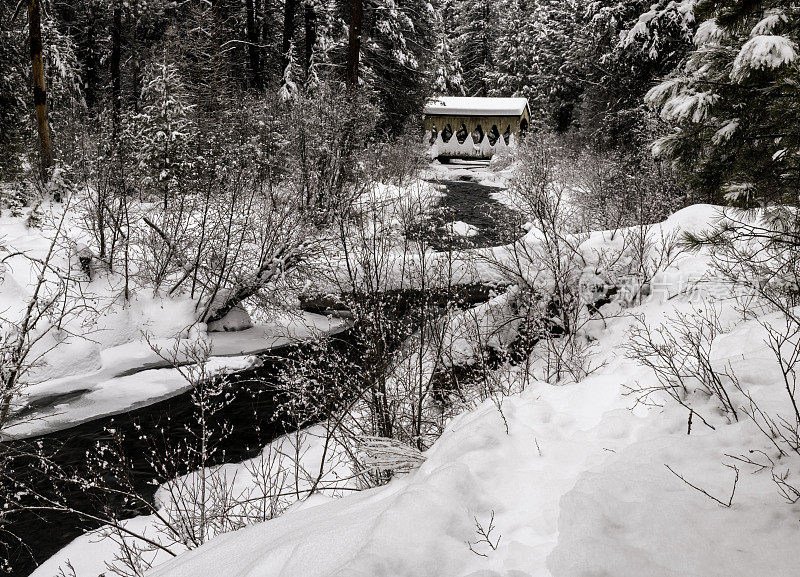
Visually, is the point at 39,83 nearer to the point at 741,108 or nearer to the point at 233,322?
the point at 233,322

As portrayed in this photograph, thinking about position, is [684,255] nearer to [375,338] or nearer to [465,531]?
[375,338]

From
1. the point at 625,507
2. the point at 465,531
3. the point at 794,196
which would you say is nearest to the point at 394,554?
the point at 465,531

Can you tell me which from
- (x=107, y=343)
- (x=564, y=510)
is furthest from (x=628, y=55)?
(x=564, y=510)

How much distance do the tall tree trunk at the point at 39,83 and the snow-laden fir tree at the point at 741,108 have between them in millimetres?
15201

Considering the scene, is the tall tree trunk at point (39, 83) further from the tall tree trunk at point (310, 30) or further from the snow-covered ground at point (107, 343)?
the tall tree trunk at point (310, 30)

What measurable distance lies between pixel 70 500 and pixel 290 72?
1736cm

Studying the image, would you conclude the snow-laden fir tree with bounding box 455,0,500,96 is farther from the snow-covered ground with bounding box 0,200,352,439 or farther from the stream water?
the stream water

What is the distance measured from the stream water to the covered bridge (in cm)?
2980

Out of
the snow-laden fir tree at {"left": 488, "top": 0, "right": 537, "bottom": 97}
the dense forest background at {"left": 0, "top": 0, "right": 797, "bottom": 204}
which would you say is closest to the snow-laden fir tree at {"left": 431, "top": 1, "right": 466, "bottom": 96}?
the snow-laden fir tree at {"left": 488, "top": 0, "right": 537, "bottom": 97}

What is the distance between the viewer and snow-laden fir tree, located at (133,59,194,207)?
45.9 feet

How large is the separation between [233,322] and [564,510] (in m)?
10.7

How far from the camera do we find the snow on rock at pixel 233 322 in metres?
12.1

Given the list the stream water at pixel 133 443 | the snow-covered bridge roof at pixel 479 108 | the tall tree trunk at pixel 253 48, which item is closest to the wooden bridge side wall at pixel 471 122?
the snow-covered bridge roof at pixel 479 108

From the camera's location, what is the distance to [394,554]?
8.40 feet
